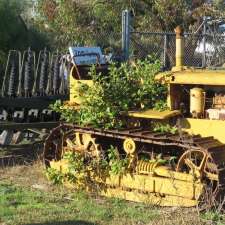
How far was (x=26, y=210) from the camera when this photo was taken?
650 cm

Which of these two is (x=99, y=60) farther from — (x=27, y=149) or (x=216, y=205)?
(x=216, y=205)

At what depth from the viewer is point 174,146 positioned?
7.10m

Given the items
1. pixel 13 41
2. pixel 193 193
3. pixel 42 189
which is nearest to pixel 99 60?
pixel 42 189

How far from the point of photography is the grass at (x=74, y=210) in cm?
607

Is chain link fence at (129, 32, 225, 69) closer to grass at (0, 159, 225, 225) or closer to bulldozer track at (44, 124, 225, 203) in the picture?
bulldozer track at (44, 124, 225, 203)

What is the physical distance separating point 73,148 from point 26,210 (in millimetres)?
1460

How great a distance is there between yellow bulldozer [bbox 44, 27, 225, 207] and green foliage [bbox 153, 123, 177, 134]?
6cm

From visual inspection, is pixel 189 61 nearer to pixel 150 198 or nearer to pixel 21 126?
pixel 21 126

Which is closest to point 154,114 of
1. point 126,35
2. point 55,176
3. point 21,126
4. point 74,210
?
point 74,210

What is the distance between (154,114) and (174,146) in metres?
0.45

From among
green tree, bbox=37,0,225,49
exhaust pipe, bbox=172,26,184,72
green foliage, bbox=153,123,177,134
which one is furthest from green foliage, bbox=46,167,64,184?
green tree, bbox=37,0,225,49

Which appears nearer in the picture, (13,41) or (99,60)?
(99,60)

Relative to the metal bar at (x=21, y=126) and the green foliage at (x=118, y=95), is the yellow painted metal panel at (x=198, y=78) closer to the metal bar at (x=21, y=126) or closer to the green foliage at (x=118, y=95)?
the green foliage at (x=118, y=95)

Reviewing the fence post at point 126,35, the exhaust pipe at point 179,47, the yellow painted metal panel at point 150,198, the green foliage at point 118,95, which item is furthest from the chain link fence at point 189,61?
the yellow painted metal panel at point 150,198
